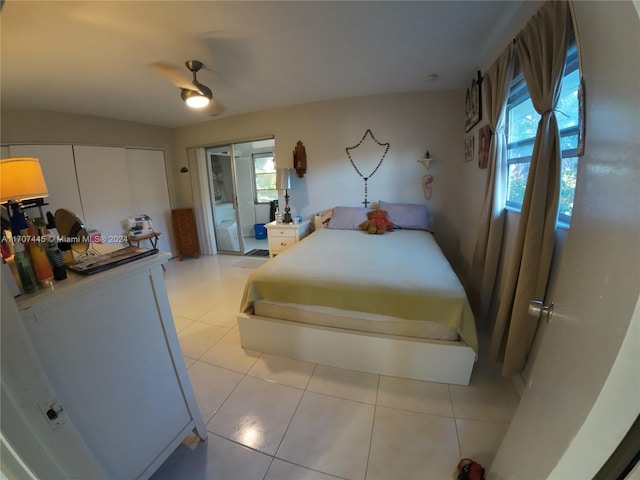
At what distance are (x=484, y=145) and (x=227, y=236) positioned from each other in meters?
4.04

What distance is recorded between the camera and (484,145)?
7.02 feet

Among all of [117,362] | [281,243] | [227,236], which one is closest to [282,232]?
[281,243]

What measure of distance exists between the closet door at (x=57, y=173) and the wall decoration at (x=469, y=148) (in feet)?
15.8

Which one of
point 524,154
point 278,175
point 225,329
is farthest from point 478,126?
point 225,329

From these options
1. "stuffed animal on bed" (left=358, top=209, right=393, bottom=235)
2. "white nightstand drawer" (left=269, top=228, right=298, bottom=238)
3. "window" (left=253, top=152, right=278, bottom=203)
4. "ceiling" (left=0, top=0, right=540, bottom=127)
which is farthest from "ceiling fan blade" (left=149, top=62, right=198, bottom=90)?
"window" (left=253, top=152, right=278, bottom=203)

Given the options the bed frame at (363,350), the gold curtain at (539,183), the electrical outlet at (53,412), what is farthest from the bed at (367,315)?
the electrical outlet at (53,412)

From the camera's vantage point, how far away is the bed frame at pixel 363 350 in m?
1.47

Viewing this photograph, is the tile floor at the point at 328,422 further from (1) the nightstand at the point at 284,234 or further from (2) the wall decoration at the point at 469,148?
(2) the wall decoration at the point at 469,148

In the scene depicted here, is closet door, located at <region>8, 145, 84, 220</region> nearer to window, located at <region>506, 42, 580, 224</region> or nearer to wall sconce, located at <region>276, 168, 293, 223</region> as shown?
wall sconce, located at <region>276, 168, 293, 223</region>

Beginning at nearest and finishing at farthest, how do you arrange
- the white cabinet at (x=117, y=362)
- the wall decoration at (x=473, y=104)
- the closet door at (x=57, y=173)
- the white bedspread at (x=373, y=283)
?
1. the white cabinet at (x=117, y=362)
2. the white bedspread at (x=373, y=283)
3. the wall decoration at (x=473, y=104)
4. the closet door at (x=57, y=173)

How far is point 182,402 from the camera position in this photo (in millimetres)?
1163

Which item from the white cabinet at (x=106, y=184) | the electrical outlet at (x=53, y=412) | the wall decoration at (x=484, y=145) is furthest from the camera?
the white cabinet at (x=106, y=184)

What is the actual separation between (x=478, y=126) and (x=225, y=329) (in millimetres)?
3126

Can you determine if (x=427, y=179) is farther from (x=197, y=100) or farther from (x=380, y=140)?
(x=197, y=100)
